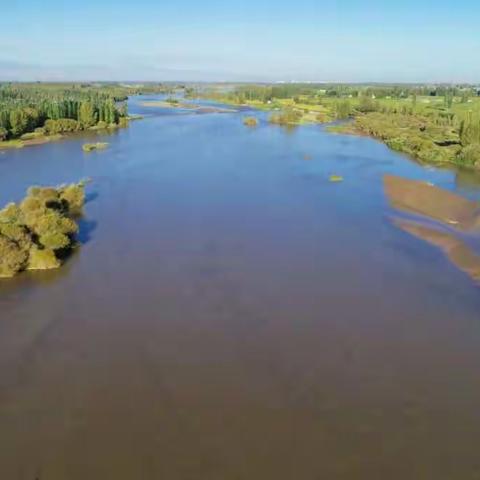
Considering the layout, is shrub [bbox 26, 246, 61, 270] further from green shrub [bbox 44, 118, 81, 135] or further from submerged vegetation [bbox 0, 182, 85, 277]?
green shrub [bbox 44, 118, 81, 135]

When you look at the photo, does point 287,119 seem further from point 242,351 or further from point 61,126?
point 242,351

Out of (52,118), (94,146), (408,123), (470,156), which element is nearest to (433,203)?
(470,156)

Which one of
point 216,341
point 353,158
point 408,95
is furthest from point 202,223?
point 408,95

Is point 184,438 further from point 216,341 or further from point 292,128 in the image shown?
point 292,128

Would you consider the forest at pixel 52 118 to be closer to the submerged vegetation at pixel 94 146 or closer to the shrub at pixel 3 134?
the shrub at pixel 3 134

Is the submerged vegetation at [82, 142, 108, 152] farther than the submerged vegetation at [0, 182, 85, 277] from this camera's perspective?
Yes

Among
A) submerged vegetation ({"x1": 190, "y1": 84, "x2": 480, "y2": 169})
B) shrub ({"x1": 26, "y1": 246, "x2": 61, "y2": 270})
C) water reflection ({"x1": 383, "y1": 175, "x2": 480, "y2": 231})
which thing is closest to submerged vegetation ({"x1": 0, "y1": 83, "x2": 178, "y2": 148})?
submerged vegetation ({"x1": 190, "y1": 84, "x2": 480, "y2": 169})
